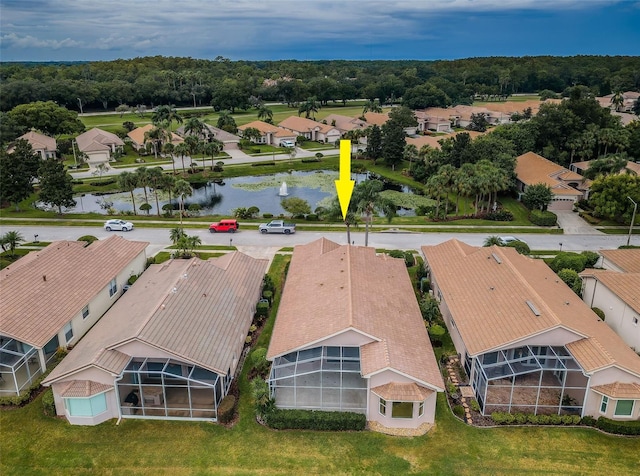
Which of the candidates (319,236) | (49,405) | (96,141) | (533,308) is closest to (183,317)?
(49,405)

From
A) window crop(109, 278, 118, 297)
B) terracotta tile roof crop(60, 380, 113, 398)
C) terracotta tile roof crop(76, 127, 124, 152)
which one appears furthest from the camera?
terracotta tile roof crop(76, 127, 124, 152)

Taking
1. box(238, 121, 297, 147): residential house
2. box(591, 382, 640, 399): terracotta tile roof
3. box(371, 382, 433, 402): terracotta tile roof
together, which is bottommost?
box(591, 382, 640, 399): terracotta tile roof

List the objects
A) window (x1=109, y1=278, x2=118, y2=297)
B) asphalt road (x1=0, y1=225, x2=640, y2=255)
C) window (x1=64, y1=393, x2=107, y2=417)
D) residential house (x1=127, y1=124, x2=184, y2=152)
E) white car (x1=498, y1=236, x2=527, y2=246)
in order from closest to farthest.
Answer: window (x1=64, y1=393, x2=107, y2=417) < window (x1=109, y1=278, x2=118, y2=297) < white car (x1=498, y1=236, x2=527, y2=246) < asphalt road (x1=0, y1=225, x2=640, y2=255) < residential house (x1=127, y1=124, x2=184, y2=152)

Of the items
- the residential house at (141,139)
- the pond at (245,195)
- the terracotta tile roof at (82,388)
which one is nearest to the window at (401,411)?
the terracotta tile roof at (82,388)

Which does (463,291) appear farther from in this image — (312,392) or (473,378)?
(312,392)

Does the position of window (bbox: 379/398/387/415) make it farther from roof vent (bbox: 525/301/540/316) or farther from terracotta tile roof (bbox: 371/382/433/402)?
roof vent (bbox: 525/301/540/316)

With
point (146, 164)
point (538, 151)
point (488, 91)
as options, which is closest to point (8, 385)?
point (146, 164)

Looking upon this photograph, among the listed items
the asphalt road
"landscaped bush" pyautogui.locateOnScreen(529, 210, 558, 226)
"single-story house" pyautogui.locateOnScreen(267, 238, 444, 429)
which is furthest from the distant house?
"landscaped bush" pyautogui.locateOnScreen(529, 210, 558, 226)

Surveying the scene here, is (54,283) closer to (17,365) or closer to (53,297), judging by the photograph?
(53,297)
